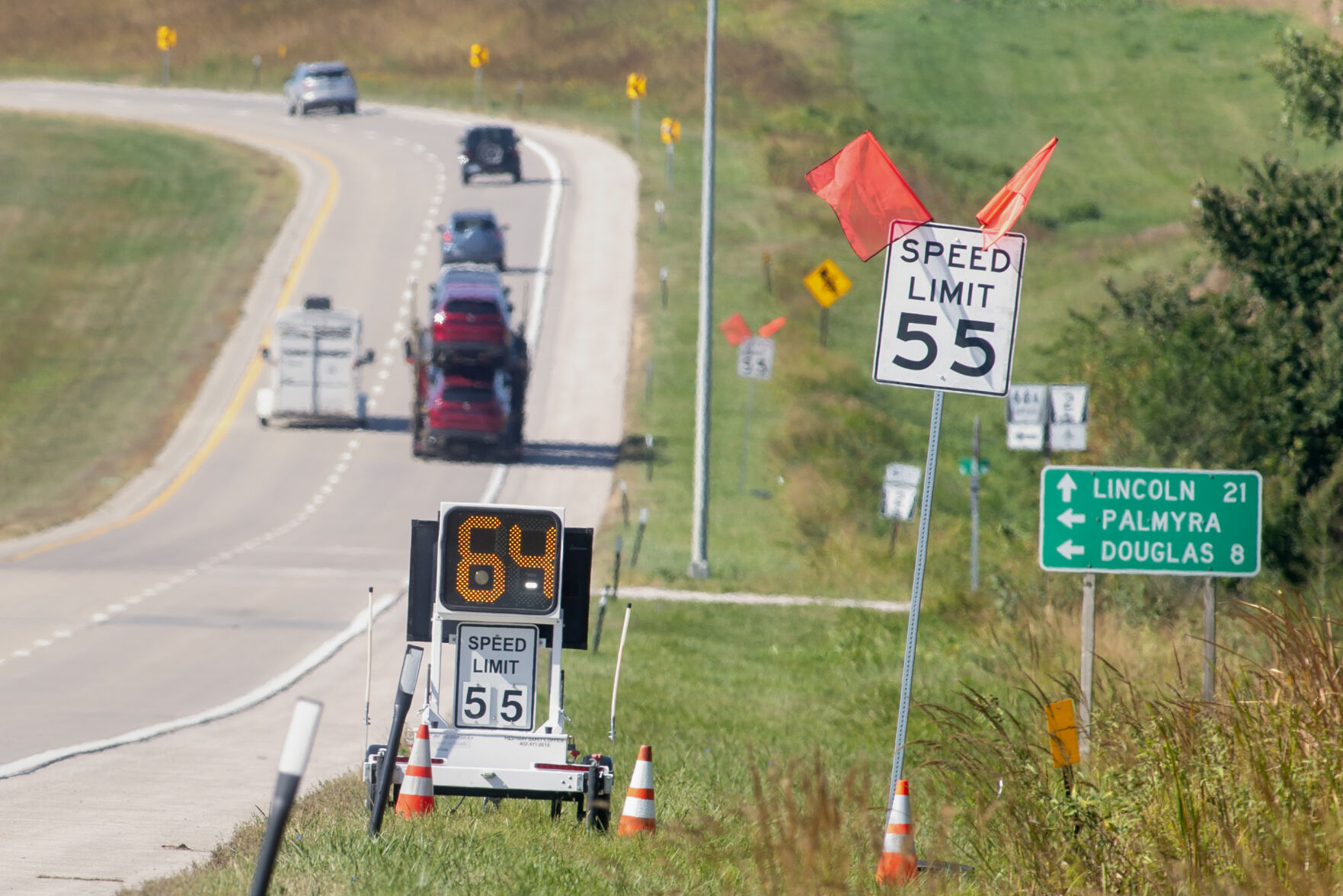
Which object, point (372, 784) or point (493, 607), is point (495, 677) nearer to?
point (493, 607)

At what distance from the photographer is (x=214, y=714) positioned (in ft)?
53.4

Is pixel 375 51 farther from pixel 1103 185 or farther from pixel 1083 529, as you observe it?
pixel 1083 529

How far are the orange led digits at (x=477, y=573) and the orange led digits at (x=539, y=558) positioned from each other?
0.07m

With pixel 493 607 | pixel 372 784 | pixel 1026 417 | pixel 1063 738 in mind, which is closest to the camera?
pixel 1063 738

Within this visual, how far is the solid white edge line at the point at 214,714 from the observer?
1325cm

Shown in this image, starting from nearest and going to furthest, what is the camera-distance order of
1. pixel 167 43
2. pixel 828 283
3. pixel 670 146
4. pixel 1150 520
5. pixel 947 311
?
pixel 947 311
pixel 1150 520
pixel 828 283
pixel 670 146
pixel 167 43

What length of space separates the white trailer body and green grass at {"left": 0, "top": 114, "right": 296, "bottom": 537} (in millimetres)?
3051

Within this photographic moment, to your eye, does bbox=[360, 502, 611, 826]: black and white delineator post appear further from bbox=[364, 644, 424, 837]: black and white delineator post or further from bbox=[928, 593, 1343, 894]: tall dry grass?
bbox=[928, 593, 1343, 894]: tall dry grass

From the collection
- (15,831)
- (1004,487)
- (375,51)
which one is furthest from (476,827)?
(375,51)

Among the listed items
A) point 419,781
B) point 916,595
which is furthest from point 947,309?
point 419,781

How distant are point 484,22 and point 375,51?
5.90 metres

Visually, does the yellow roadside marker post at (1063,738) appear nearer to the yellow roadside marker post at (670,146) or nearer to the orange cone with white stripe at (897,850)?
the orange cone with white stripe at (897,850)

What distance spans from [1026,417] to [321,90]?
182 feet

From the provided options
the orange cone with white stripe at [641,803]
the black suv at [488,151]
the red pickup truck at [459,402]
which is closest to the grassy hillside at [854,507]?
the orange cone with white stripe at [641,803]
